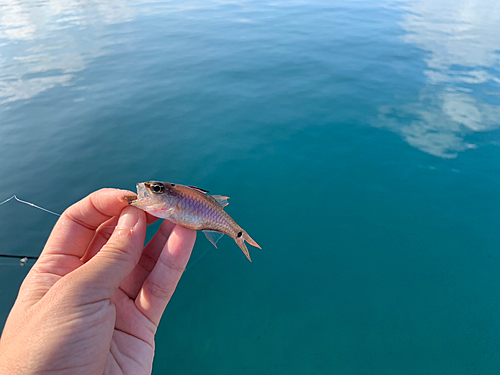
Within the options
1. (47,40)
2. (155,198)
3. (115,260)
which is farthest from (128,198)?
(47,40)

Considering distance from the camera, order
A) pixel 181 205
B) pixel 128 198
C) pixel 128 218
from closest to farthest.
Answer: pixel 128 218
pixel 128 198
pixel 181 205

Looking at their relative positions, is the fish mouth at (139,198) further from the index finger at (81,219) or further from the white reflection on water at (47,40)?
the white reflection on water at (47,40)

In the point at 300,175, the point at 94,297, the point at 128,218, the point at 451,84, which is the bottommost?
the point at 300,175

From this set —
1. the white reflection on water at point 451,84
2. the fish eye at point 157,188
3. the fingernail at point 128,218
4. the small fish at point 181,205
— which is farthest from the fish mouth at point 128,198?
the white reflection on water at point 451,84

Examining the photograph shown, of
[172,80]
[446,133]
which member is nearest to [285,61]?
[172,80]

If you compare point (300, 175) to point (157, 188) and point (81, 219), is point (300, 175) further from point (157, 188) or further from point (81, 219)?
point (81, 219)

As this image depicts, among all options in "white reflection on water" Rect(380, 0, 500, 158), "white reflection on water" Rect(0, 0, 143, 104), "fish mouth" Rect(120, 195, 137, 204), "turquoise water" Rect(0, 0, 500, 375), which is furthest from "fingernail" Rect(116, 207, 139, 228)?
"white reflection on water" Rect(0, 0, 143, 104)
